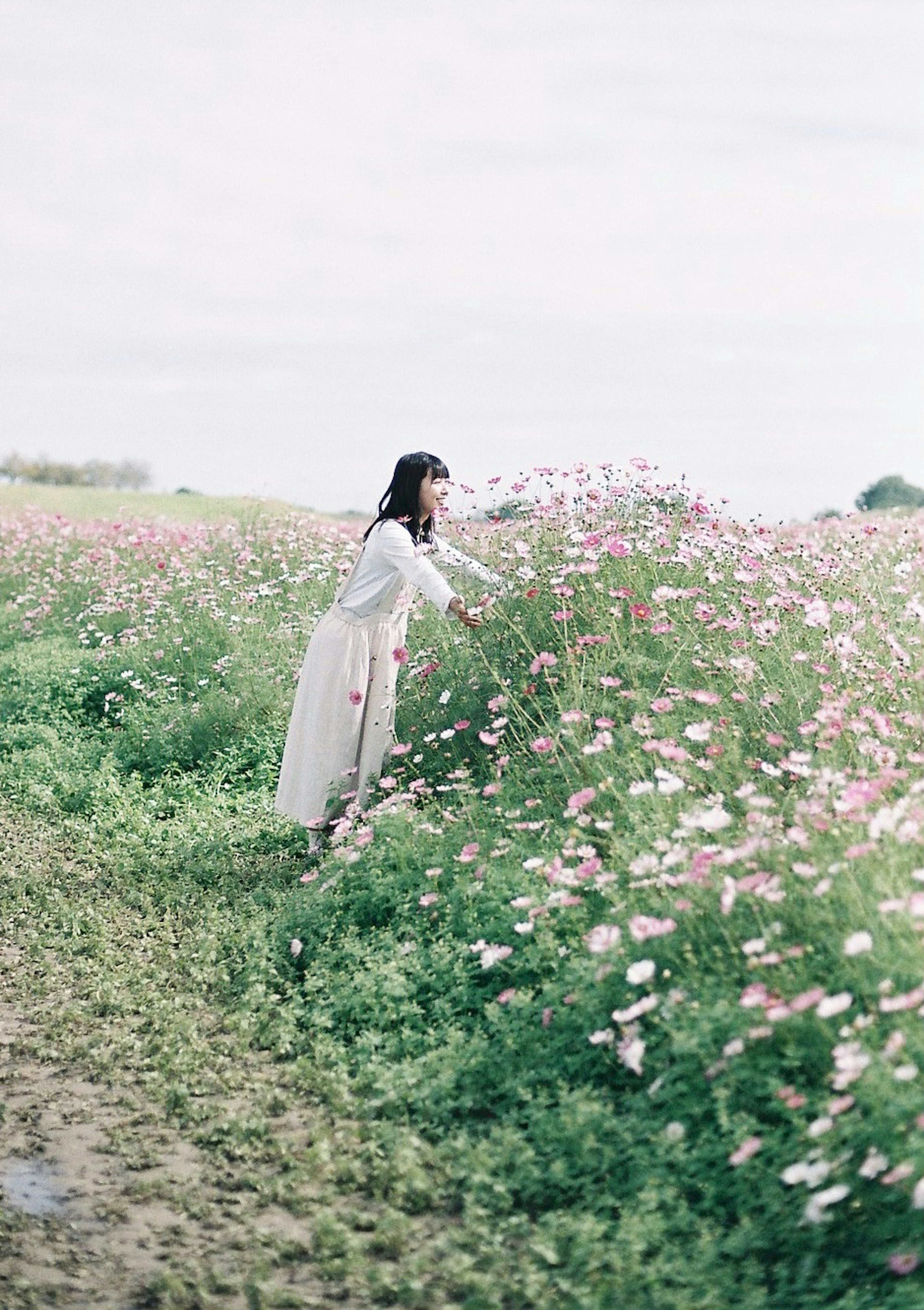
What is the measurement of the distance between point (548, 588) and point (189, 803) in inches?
103

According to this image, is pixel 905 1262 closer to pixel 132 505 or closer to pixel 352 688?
pixel 352 688

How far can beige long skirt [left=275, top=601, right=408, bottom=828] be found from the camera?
22.2 feet

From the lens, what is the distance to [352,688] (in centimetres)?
677

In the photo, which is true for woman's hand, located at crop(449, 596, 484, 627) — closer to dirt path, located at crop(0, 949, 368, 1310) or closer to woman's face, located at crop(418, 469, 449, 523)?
woman's face, located at crop(418, 469, 449, 523)

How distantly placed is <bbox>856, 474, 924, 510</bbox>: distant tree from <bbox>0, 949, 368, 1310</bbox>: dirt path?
1802cm

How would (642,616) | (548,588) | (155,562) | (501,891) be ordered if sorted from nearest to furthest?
(501,891), (642,616), (548,588), (155,562)

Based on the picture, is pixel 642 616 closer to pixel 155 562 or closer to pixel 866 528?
pixel 866 528

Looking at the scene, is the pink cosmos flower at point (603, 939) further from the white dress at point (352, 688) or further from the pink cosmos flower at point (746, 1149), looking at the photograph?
the white dress at point (352, 688)

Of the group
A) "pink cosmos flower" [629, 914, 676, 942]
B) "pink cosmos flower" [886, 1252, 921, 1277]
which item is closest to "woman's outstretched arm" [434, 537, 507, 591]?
"pink cosmos flower" [629, 914, 676, 942]

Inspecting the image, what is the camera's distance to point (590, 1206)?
11.9 ft

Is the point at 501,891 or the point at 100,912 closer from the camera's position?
the point at 501,891

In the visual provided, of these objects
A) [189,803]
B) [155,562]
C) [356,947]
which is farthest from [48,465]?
[356,947]

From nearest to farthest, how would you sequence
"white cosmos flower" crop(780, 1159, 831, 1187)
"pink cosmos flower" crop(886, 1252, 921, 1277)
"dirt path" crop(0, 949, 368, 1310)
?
"pink cosmos flower" crop(886, 1252, 921, 1277)
"white cosmos flower" crop(780, 1159, 831, 1187)
"dirt path" crop(0, 949, 368, 1310)

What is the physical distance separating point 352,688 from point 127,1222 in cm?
336
